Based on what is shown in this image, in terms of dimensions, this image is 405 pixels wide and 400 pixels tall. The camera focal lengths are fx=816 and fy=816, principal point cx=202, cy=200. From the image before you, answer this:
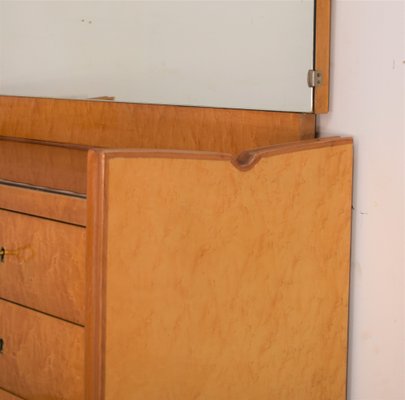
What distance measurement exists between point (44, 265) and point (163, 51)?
21.2 inches

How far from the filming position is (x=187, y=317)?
1145 mm

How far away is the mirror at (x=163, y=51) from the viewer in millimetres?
1406

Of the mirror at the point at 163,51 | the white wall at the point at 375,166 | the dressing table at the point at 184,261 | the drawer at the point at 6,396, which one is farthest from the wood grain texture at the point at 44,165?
the white wall at the point at 375,166

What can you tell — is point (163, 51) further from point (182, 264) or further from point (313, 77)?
point (182, 264)

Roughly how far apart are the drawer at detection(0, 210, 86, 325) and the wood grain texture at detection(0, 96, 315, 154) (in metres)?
0.36

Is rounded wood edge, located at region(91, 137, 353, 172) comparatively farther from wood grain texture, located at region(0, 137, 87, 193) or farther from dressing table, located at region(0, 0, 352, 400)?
wood grain texture, located at region(0, 137, 87, 193)

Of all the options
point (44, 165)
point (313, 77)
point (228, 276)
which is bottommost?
point (228, 276)

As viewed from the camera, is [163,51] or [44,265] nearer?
[44,265]

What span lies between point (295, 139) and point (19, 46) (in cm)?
77

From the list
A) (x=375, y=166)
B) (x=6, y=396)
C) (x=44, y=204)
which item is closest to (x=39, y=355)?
(x=6, y=396)

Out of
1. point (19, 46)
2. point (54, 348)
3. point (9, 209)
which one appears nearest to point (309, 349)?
point (54, 348)

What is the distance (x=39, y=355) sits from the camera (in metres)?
1.26

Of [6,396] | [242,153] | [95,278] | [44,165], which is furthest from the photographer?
[44,165]

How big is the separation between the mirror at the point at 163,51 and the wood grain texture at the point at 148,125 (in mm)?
26
